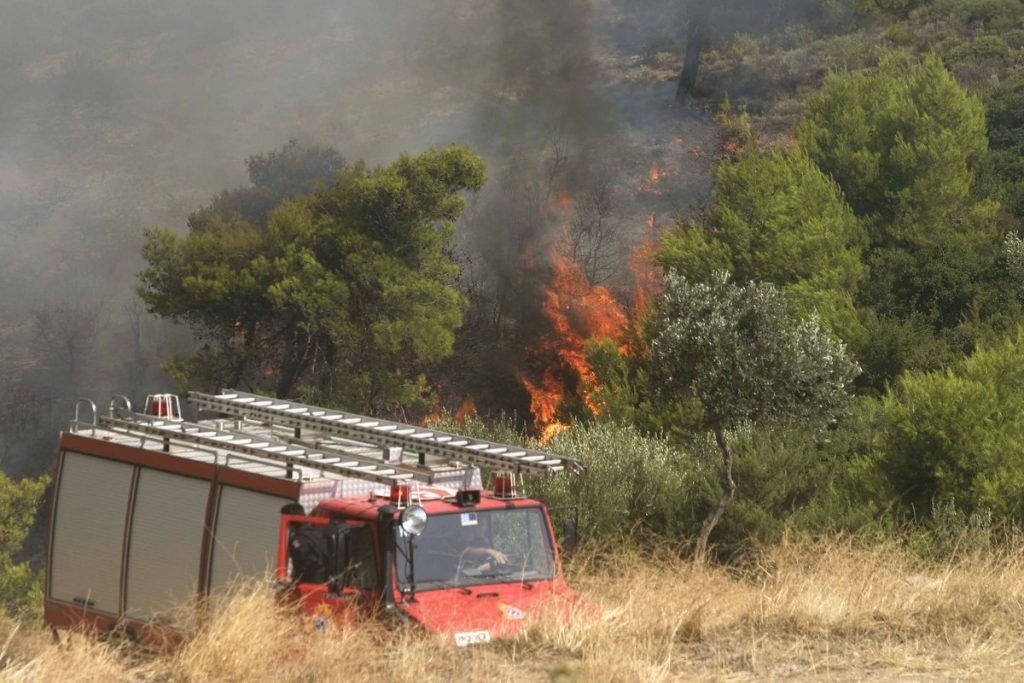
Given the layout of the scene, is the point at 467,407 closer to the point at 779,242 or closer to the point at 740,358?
the point at 779,242

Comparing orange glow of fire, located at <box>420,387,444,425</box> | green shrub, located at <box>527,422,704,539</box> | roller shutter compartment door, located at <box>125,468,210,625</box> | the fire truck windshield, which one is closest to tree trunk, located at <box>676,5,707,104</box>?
orange glow of fire, located at <box>420,387,444,425</box>

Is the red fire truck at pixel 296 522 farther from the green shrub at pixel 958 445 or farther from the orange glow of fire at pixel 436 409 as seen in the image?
the orange glow of fire at pixel 436 409

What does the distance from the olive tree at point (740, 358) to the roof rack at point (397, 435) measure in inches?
318

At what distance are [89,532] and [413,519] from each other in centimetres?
459

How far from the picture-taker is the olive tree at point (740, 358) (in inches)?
861

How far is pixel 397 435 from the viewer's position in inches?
527

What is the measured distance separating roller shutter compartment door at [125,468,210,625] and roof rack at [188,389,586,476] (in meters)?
1.83

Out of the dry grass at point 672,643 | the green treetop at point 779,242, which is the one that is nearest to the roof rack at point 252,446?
the dry grass at point 672,643

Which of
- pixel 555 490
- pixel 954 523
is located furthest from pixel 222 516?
pixel 954 523

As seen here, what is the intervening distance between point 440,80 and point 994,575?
243 feet

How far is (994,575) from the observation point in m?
12.2

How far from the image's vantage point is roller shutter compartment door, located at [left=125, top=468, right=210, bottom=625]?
12.0 m

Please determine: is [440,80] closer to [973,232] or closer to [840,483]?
[973,232]

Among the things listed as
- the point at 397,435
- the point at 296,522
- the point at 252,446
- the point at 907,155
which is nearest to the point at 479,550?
the point at 296,522
